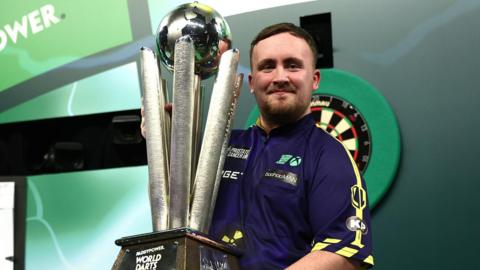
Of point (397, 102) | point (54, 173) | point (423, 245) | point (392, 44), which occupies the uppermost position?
point (392, 44)

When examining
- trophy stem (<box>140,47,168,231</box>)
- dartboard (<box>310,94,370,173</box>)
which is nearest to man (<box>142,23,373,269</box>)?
trophy stem (<box>140,47,168,231</box>)

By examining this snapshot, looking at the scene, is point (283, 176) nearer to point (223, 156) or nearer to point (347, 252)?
point (223, 156)

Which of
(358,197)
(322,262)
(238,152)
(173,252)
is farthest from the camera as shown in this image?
(238,152)

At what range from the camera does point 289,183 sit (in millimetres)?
1647

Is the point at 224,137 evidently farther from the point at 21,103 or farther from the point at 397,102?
the point at 21,103

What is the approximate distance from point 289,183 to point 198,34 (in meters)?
0.42

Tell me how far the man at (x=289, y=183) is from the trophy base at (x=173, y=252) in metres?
0.18

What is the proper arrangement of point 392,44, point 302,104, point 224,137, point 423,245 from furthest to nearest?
point 392,44, point 423,245, point 302,104, point 224,137

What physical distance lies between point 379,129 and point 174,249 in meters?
1.26

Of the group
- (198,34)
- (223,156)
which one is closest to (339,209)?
(223,156)

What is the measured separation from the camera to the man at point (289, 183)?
1.55 meters

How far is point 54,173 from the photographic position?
9.41ft

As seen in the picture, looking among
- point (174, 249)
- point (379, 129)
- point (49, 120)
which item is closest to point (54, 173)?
point (49, 120)

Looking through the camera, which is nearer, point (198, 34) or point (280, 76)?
point (198, 34)
